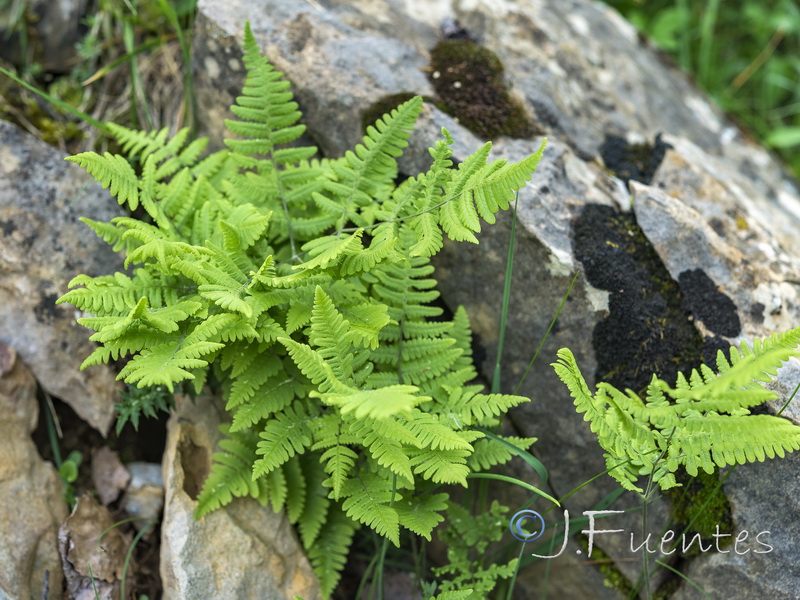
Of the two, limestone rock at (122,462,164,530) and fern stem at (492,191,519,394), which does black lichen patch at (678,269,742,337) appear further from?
limestone rock at (122,462,164,530)

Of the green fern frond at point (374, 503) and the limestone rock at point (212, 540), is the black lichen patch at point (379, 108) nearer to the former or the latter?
the limestone rock at point (212, 540)

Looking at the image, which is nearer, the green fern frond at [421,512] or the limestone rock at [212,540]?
the green fern frond at [421,512]

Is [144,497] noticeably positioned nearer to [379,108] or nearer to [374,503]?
[374,503]

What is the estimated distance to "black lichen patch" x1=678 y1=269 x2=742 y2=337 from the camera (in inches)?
140

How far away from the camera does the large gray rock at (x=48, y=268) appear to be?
386 centimetres

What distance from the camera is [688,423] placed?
279 cm

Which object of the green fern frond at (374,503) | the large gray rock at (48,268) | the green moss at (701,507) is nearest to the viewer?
the green fern frond at (374,503)

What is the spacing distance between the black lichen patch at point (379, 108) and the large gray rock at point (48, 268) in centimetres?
168

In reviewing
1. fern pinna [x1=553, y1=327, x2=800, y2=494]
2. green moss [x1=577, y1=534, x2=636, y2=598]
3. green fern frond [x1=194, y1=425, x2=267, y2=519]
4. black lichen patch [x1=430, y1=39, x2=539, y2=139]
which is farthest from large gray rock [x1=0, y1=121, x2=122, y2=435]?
green moss [x1=577, y1=534, x2=636, y2=598]

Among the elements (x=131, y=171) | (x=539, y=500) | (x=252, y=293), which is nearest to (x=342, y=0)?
(x=131, y=171)

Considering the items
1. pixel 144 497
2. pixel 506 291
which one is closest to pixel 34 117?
pixel 144 497

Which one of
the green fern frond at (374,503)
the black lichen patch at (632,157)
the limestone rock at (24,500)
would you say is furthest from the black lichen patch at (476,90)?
the limestone rock at (24,500)

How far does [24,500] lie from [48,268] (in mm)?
1285

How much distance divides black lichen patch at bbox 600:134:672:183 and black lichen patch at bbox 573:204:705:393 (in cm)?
83
